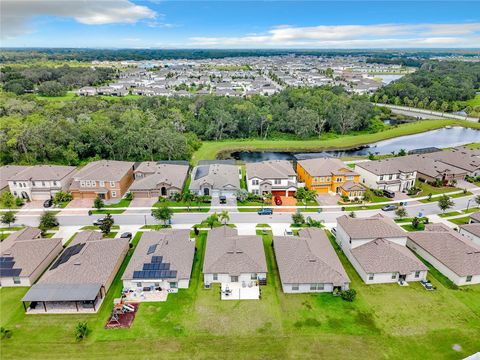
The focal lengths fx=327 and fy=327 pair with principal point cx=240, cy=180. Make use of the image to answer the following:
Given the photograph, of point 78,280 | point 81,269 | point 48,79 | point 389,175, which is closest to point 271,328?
point 78,280

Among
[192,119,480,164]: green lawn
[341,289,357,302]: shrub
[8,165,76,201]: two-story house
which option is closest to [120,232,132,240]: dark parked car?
[8,165,76,201]: two-story house

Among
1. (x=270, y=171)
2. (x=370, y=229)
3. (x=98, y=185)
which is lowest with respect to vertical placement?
(x=98, y=185)

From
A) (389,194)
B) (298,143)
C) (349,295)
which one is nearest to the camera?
(349,295)

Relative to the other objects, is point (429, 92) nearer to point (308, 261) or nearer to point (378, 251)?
point (378, 251)

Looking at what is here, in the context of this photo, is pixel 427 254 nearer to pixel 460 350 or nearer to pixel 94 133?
pixel 460 350

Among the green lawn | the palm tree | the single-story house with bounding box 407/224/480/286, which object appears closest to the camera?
the single-story house with bounding box 407/224/480/286

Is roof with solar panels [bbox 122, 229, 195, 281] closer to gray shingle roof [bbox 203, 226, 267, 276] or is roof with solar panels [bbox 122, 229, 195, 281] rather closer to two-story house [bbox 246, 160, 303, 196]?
gray shingle roof [bbox 203, 226, 267, 276]

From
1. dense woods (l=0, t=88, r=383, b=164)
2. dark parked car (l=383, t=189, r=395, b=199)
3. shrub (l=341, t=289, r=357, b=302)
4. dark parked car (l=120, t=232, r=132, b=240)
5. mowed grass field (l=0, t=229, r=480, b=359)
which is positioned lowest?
mowed grass field (l=0, t=229, r=480, b=359)
